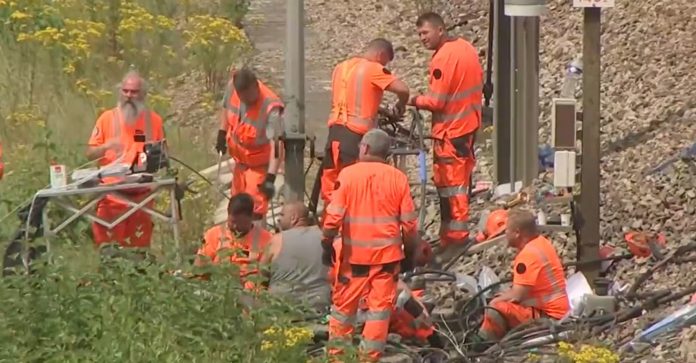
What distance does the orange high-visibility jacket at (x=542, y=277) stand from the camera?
11070 millimetres

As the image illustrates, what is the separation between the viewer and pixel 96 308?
9375mm

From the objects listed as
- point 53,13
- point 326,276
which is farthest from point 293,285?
point 53,13

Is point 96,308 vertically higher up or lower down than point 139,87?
lower down

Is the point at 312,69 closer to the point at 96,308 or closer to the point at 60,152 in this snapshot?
the point at 60,152

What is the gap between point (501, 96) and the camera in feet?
50.5

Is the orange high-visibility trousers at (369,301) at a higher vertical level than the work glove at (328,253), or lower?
lower

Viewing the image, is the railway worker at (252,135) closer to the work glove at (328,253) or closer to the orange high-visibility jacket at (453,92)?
the orange high-visibility jacket at (453,92)

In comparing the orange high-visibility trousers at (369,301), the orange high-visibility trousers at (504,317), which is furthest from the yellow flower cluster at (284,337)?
the orange high-visibility trousers at (504,317)

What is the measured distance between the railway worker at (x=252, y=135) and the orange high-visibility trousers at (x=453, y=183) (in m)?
1.28

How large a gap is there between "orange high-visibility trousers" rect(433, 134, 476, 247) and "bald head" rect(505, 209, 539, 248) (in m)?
1.89

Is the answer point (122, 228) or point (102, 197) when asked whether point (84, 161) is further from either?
point (102, 197)

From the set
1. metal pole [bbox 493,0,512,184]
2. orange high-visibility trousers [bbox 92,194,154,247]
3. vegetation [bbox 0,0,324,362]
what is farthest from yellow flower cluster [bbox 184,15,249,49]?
orange high-visibility trousers [bbox 92,194,154,247]

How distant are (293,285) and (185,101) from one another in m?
9.28

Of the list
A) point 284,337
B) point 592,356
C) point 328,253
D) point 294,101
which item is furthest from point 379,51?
point 592,356
